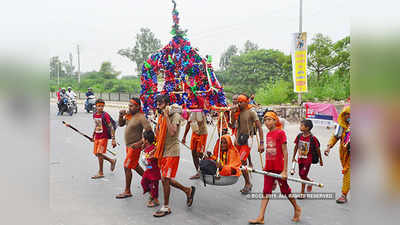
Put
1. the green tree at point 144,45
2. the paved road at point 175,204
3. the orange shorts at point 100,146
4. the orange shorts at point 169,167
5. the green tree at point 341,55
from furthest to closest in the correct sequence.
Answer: the green tree at point 144,45, the green tree at point 341,55, the orange shorts at point 100,146, the orange shorts at point 169,167, the paved road at point 175,204

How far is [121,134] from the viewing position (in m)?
11.7

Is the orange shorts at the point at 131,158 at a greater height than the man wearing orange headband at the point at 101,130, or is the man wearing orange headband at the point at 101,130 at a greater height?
the man wearing orange headband at the point at 101,130

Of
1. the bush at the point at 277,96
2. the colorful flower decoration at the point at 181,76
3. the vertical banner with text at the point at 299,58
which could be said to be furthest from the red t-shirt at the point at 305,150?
the bush at the point at 277,96

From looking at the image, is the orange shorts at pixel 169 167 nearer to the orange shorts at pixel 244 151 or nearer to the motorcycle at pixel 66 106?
the orange shorts at pixel 244 151

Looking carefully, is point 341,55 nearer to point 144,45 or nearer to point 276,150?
point 276,150

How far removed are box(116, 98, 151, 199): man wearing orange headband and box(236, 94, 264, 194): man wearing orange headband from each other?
146 cm

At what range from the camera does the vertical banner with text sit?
1496cm

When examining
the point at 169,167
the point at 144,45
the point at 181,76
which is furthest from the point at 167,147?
the point at 144,45

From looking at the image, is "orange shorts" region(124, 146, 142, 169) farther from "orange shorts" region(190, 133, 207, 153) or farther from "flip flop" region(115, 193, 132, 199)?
"orange shorts" region(190, 133, 207, 153)

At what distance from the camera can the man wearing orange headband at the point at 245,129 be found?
5090mm

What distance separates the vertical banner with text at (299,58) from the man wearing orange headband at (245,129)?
11.0m

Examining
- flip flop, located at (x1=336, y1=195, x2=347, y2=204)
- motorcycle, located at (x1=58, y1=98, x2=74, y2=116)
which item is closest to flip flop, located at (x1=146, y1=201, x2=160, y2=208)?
flip flop, located at (x1=336, y1=195, x2=347, y2=204)

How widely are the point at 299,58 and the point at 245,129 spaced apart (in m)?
11.2
